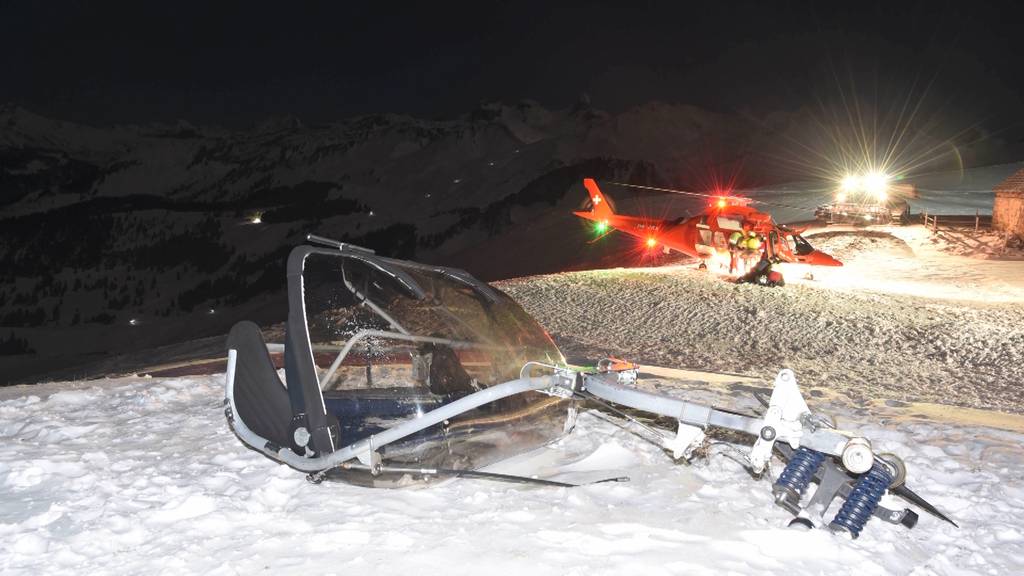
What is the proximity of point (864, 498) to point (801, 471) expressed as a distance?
323 mm

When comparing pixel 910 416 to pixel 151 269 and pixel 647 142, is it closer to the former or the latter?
pixel 647 142

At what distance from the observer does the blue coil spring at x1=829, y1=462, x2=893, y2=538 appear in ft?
13.0

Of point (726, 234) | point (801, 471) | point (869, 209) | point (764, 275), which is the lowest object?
point (801, 471)

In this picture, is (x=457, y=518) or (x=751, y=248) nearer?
(x=457, y=518)

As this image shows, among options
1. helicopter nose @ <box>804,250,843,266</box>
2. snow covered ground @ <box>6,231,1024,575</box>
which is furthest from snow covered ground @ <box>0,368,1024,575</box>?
helicopter nose @ <box>804,250,843,266</box>

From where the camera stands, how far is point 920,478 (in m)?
5.11

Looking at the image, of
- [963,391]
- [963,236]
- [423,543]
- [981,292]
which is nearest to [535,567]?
[423,543]

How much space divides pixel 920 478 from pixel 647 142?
79.3 metres

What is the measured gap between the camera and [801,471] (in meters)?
4.13

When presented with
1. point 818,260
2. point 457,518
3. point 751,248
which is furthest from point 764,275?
point 457,518

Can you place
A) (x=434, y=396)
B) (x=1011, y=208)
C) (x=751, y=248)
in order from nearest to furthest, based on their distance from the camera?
(x=434, y=396)
(x=751, y=248)
(x=1011, y=208)

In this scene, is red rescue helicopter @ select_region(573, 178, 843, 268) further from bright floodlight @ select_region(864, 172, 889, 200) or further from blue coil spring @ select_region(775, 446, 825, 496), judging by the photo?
blue coil spring @ select_region(775, 446, 825, 496)

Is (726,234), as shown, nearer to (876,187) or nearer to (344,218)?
(876,187)

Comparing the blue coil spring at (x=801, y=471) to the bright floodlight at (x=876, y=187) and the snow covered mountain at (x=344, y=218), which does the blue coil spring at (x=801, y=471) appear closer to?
the snow covered mountain at (x=344, y=218)
